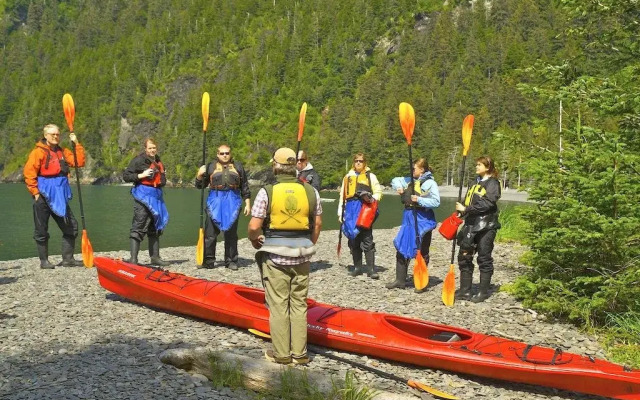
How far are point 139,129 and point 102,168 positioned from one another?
2171cm

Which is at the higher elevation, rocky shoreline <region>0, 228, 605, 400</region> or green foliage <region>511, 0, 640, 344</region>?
green foliage <region>511, 0, 640, 344</region>

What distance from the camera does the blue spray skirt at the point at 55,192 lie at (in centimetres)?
1074

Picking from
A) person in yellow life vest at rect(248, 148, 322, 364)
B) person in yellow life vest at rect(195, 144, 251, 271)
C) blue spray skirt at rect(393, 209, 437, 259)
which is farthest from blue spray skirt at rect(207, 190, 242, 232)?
person in yellow life vest at rect(248, 148, 322, 364)

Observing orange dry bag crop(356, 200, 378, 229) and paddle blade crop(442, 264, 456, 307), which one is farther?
orange dry bag crop(356, 200, 378, 229)

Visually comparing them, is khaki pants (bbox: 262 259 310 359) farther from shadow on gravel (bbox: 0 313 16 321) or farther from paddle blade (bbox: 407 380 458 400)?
shadow on gravel (bbox: 0 313 16 321)

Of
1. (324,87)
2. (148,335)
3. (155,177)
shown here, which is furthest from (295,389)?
(324,87)

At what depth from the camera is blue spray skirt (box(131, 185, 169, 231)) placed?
10.8m

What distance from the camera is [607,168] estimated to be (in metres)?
6.75

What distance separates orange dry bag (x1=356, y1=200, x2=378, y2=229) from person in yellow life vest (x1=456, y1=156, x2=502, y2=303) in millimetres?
2206

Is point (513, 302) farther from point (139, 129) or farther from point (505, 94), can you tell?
point (139, 129)

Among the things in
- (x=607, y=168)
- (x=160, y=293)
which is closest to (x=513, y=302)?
(x=607, y=168)

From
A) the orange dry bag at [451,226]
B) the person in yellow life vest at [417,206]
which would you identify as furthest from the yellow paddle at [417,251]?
the orange dry bag at [451,226]

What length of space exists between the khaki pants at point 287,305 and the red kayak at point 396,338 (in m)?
0.75

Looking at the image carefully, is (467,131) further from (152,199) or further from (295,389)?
(152,199)
